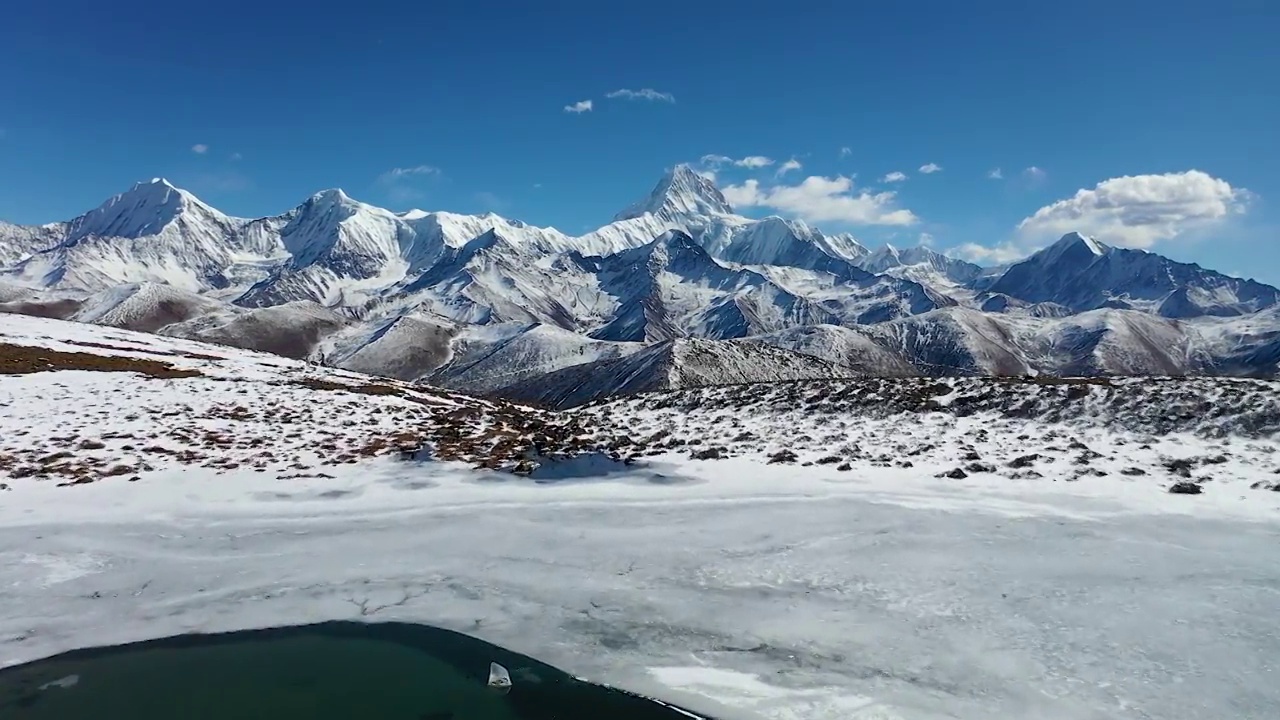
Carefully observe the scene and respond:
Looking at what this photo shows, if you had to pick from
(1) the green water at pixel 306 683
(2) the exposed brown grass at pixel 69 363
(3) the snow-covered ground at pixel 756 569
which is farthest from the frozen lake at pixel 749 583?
(2) the exposed brown grass at pixel 69 363

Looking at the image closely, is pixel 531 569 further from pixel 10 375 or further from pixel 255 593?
pixel 10 375

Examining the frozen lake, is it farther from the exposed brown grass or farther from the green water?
the exposed brown grass

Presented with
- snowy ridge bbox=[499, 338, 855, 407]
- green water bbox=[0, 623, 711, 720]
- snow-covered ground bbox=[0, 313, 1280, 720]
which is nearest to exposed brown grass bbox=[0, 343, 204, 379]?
snow-covered ground bbox=[0, 313, 1280, 720]

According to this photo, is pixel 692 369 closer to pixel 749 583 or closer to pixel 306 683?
pixel 749 583

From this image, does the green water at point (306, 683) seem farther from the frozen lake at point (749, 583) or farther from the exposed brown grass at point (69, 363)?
the exposed brown grass at point (69, 363)

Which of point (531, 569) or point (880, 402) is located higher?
point (880, 402)

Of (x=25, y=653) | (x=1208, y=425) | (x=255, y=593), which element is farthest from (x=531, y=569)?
(x=1208, y=425)
